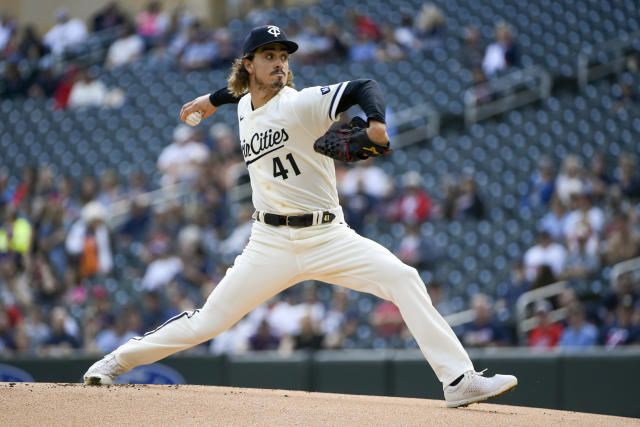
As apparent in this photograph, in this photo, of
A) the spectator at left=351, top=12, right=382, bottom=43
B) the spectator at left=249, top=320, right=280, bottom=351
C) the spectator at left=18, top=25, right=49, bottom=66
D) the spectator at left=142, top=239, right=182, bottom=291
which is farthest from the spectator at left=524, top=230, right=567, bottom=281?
the spectator at left=18, top=25, right=49, bottom=66

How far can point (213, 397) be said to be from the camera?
15.1ft

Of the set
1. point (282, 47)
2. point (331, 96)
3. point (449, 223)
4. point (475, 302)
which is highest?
point (282, 47)

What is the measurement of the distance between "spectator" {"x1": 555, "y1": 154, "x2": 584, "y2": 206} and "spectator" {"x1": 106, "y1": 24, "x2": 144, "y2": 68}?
8009 millimetres

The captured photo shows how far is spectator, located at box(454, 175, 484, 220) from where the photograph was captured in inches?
400

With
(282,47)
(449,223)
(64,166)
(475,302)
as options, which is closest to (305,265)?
(282,47)

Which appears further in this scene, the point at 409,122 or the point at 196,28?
the point at 196,28

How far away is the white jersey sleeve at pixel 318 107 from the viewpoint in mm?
4293

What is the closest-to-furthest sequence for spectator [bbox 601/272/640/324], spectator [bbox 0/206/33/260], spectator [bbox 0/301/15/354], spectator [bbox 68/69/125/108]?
spectator [bbox 601/272/640/324]
spectator [bbox 0/301/15/354]
spectator [bbox 0/206/33/260]
spectator [bbox 68/69/125/108]

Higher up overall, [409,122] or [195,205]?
[409,122]

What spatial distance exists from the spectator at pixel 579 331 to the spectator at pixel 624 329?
0.13 metres

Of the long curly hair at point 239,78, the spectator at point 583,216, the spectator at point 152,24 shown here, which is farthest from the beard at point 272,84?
the spectator at point 152,24

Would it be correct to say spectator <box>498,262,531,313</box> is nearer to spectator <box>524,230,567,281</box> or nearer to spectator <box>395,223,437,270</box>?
spectator <box>524,230,567,281</box>

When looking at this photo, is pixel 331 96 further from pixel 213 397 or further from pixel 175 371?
pixel 175 371

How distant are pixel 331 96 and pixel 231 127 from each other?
333 inches
